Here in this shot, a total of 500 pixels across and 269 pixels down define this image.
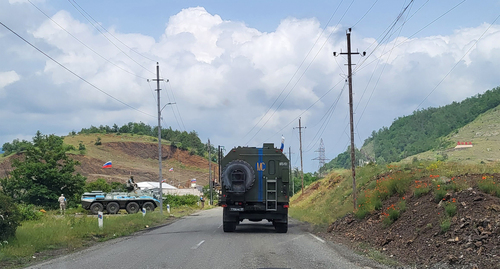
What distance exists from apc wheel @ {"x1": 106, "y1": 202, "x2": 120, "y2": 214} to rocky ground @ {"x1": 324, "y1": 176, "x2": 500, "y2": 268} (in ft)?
84.7

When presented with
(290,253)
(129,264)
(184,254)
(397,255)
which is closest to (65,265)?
(129,264)

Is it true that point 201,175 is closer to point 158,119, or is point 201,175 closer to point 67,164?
point 67,164

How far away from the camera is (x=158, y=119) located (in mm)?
37594

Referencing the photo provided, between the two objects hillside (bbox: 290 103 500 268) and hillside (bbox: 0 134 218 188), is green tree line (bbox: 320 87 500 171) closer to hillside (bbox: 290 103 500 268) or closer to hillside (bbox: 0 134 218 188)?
hillside (bbox: 0 134 218 188)

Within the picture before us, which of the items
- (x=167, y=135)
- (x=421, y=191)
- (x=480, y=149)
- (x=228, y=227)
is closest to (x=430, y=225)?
(x=421, y=191)

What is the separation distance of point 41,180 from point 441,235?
4438cm

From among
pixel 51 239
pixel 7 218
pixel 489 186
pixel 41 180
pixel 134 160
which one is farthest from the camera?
pixel 134 160

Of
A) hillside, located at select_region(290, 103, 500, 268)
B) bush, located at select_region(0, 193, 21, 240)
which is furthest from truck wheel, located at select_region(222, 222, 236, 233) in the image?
bush, located at select_region(0, 193, 21, 240)

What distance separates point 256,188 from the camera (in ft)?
63.1

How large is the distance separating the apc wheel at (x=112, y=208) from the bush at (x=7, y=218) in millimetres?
25094

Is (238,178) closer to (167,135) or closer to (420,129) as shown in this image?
(420,129)

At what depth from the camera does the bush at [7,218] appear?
13484 mm

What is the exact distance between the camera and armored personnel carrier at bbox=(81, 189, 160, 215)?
3866 centimetres

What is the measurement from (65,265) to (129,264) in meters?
1.58
